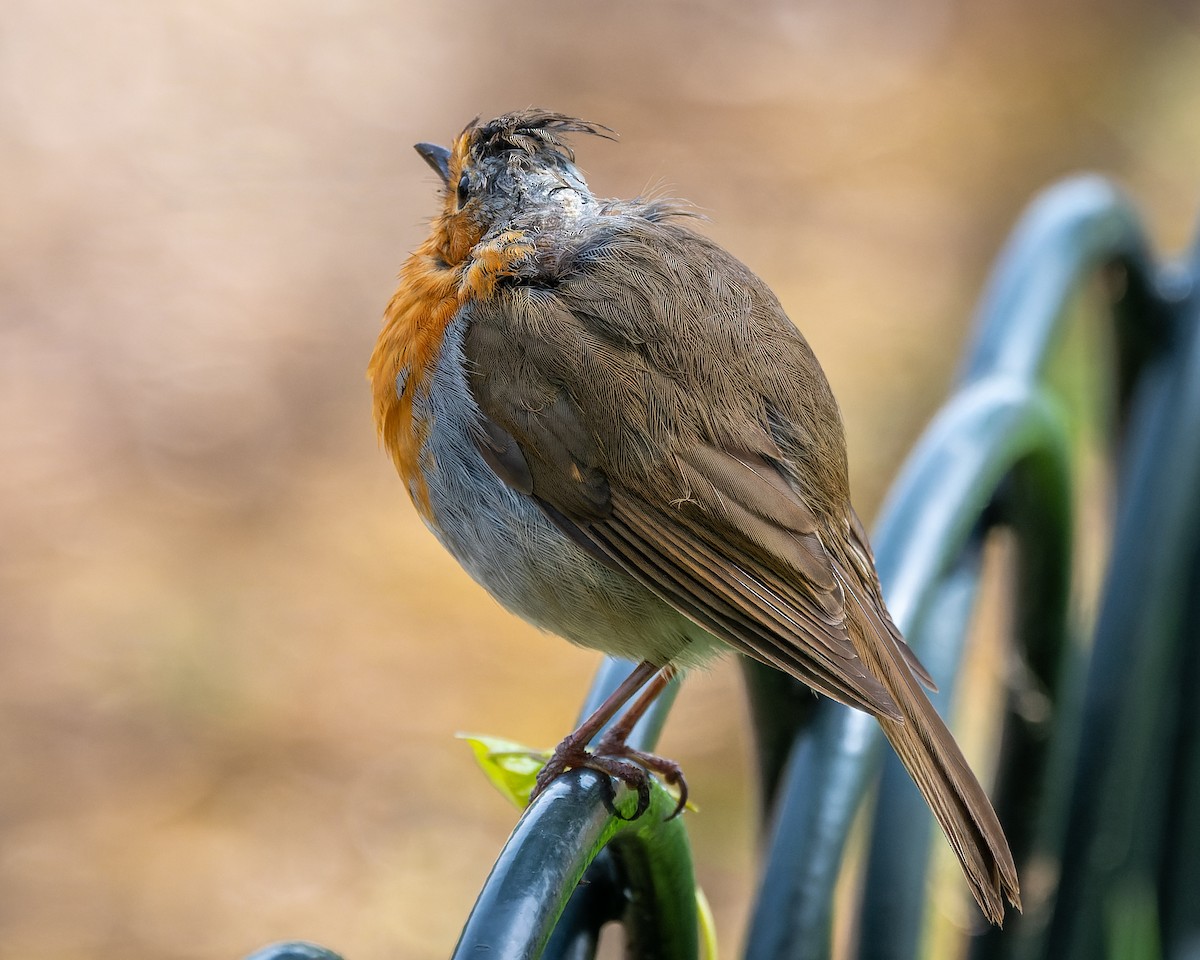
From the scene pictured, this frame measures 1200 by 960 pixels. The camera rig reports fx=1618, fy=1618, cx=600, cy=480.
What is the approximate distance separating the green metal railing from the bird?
0.24 ft

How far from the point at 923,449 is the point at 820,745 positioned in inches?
17.4

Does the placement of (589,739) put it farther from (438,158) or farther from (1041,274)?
(438,158)

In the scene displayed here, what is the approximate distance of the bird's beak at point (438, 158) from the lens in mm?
2666

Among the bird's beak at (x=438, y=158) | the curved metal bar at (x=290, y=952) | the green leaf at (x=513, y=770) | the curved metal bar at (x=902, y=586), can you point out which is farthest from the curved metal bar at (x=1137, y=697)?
the curved metal bar at (x=290, y=952)

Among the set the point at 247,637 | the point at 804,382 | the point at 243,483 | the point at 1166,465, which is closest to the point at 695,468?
the point at 804,382

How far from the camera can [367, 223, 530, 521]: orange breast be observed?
7.61 feet

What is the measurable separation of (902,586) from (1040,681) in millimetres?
546

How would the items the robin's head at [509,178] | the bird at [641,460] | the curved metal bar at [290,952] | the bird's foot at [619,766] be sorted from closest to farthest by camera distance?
the curved metal bar at [290,952] → the bird's foot at [619,766] → the bird at [641,460] → the robin's head at [509,178]

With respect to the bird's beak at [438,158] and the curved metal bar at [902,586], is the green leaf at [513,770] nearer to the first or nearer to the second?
the curved metal bar at [902,586]

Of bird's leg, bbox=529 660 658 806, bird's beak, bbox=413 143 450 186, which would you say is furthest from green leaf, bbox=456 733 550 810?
bird's beak, bbox=413 143 450 186

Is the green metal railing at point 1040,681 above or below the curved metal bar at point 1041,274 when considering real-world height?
below

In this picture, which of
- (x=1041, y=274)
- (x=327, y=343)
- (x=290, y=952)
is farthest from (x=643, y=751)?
(x=327, y=343)

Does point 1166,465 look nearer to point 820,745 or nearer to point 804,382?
point 804,382

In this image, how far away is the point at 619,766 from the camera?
5.47 feet
